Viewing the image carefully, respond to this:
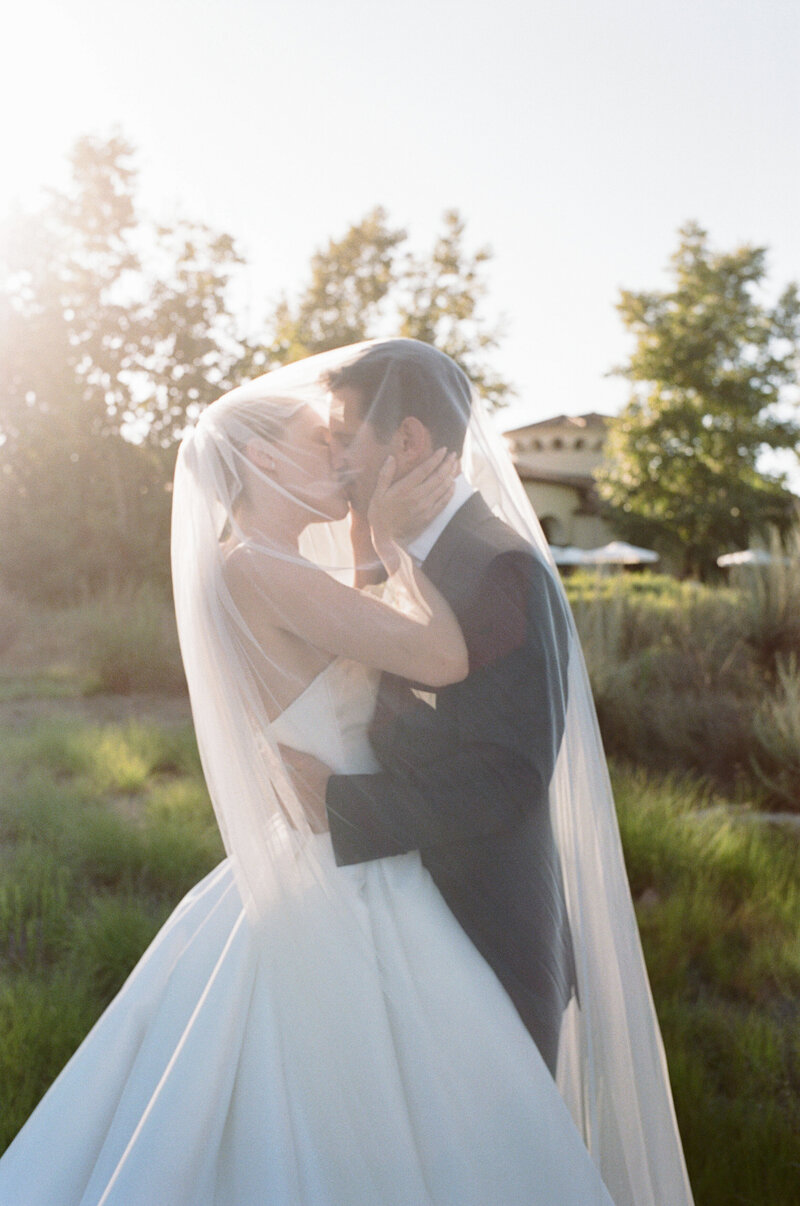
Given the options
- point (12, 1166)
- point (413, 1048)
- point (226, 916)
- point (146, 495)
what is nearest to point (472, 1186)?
point (413, 1048)

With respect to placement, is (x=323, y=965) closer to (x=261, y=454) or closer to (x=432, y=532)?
(x=432, y=532)

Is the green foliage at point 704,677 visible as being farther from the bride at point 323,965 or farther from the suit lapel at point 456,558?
the suit lapel at point 456,558

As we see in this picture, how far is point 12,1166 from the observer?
5.19 feet

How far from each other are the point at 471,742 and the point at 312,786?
293 millimetres

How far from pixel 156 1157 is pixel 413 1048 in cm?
42

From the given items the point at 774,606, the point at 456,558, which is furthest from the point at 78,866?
the point at 774,606

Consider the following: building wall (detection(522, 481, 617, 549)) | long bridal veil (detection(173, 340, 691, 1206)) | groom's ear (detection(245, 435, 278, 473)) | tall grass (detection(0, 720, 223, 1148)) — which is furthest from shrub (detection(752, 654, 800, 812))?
building wall (detection(522, 481, 617, 549))

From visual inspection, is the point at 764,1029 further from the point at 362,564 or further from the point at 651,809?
the point at 362,564

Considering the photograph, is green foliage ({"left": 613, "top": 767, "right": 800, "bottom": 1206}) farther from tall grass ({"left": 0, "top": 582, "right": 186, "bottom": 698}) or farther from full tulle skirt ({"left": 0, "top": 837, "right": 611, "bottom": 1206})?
tall grass ({"left": 0, "top": 582, "right": 186, "bottom": 698})

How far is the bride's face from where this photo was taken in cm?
182

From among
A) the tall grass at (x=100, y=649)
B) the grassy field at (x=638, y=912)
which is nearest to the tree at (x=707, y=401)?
the tall grass at (x=100, y=649)

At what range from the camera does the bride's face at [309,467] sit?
182 centimetres

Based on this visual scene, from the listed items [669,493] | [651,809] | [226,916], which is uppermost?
[669,493]

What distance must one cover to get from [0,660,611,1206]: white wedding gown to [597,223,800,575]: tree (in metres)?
30.2
